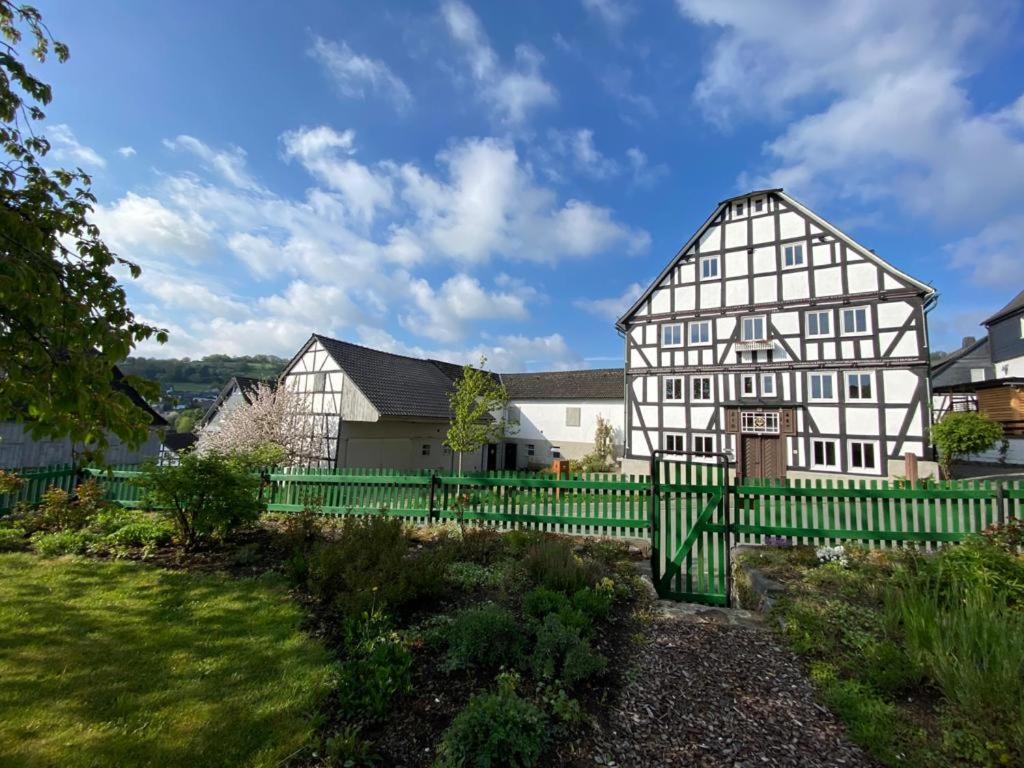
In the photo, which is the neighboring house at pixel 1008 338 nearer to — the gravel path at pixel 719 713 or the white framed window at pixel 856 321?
the white framed window at pixel 856 321

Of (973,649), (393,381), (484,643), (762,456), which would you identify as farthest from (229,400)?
(973,649)

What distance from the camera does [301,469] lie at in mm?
10234

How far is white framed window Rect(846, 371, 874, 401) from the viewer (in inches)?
672

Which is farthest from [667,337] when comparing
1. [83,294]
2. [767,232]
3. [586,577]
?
[83,294]

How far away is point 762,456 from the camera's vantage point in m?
18.8

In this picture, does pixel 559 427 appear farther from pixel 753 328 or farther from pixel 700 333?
pixel 753 328

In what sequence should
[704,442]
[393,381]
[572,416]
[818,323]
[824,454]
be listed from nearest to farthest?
[824,454], [818,323], [704,442], [393,381], [572,416]

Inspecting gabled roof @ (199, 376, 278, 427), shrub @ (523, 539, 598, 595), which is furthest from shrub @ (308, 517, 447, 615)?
gabled roof @ (199, 376, 278, 427)

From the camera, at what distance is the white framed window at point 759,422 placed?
18.7m

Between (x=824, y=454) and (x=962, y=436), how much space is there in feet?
13.3

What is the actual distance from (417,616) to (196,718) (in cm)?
184

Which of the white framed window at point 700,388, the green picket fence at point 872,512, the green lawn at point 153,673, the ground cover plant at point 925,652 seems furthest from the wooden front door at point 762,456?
the green lawn at point 153,673

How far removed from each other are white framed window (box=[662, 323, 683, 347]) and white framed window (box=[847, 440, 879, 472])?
Result: 792cm

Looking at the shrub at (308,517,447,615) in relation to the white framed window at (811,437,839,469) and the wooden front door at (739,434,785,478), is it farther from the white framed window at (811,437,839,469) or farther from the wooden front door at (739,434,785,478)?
the white framed window at (811,437,839,469)
